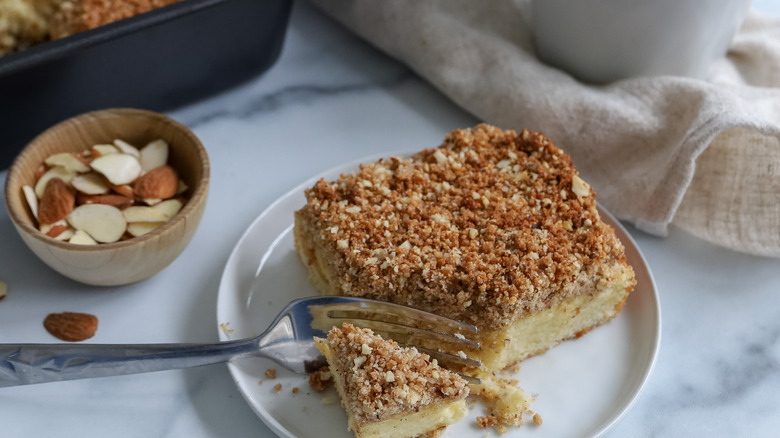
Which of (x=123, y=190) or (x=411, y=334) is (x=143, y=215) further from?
(x=411, y=334)

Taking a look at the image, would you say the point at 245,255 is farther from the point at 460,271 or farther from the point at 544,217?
the point at 544,217

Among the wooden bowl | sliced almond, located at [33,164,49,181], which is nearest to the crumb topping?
the wooden bowl

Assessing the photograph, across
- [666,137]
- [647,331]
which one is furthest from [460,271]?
[666,137]

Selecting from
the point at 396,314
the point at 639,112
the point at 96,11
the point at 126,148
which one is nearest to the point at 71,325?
the point at 126,148

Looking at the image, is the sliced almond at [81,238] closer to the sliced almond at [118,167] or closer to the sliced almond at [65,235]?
the sliced almond at [65,235]

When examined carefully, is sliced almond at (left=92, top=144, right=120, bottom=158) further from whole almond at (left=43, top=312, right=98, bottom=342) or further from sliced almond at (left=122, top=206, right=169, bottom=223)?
whole almond at (left=43, top=312, right=98, bottom=342)
